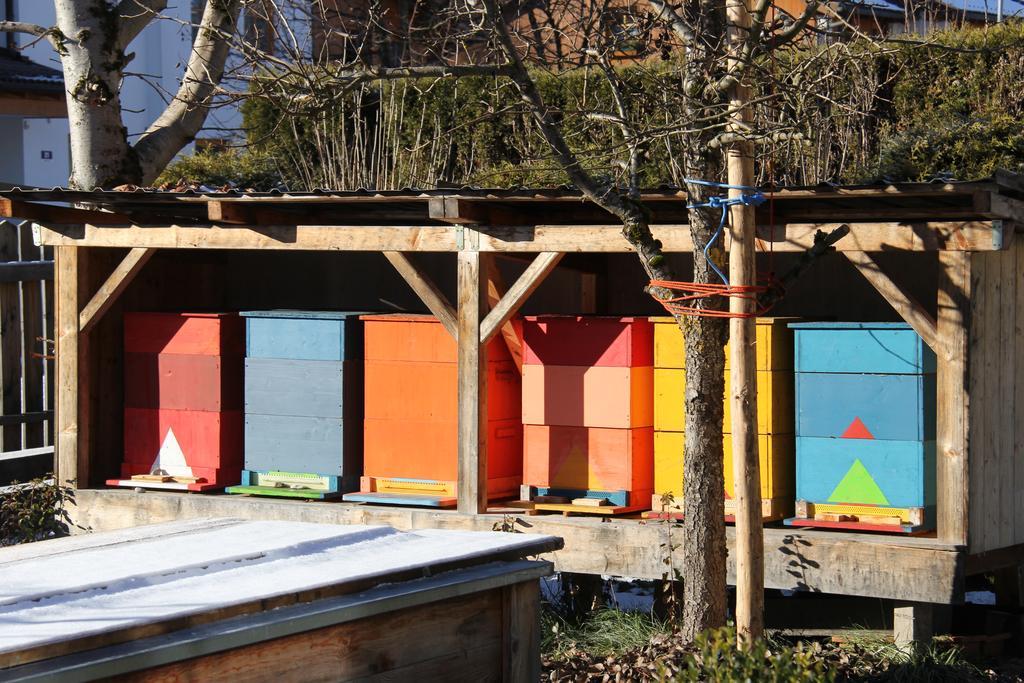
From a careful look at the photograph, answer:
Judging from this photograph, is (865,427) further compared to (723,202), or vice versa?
(865,427)

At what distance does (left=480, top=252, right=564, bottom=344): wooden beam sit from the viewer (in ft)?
26.5

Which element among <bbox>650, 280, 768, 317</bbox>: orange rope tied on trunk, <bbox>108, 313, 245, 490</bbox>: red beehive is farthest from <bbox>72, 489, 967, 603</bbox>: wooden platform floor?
<bbox>650, 280, 768, 317</bbox>: orange rope tied on trunk

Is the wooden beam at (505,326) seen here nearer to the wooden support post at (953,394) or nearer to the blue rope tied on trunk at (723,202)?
the blue rope tied on trunk at (723,202)

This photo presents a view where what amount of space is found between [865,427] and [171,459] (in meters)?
5.04

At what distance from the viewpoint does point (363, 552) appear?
4789mm

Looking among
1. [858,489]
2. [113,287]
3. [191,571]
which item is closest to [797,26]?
[858,489]

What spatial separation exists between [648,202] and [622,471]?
169 centimetres

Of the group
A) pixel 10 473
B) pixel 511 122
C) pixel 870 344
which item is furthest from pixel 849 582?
pixel 511 122

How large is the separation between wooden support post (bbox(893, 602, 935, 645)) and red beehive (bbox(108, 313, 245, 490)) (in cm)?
483

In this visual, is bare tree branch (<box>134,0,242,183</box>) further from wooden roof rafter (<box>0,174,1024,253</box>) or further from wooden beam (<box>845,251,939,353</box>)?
wooden beam (<box>845,251,939,353</box>)

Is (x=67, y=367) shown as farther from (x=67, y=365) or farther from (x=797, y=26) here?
(x=797, y=26)

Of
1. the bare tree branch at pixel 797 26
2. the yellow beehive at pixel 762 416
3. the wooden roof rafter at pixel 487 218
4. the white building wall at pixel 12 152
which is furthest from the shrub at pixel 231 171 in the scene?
the bare tree branch at pixel 797 26

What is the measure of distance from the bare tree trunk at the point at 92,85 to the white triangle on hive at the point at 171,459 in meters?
2.67

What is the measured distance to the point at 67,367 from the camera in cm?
980
